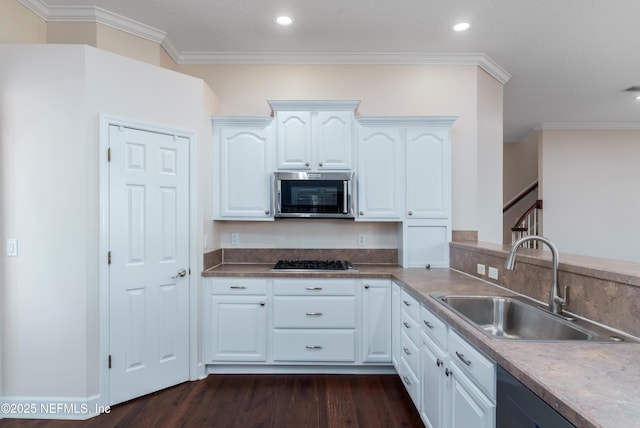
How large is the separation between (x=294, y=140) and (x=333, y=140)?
1.14 feet

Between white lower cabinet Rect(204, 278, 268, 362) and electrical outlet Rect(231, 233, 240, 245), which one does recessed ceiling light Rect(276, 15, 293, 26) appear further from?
white lower cabinet Rect(204, 278, 268, 362)

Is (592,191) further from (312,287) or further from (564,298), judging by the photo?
(312,287)

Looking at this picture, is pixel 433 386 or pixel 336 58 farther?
pixel 336 58

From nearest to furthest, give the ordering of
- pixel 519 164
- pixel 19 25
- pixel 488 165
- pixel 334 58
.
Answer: pixel 19 25
pixel 334 58
pixel 488 165
pixel 519 164

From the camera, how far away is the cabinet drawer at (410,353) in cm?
205

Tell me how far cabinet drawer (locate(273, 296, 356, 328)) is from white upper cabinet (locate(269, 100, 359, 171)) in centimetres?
114

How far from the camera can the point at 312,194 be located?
2.81 m

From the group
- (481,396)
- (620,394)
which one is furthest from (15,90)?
(620,394)

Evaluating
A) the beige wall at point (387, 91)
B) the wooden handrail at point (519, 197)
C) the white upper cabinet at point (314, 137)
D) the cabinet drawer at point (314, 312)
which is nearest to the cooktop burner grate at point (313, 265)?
the cabinet drawer at point (314, 312)

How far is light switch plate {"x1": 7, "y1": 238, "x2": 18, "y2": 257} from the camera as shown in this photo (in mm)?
2113

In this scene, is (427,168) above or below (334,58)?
below

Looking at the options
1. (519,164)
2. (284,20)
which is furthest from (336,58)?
(519,164)

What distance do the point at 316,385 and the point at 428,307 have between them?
1.24 metres

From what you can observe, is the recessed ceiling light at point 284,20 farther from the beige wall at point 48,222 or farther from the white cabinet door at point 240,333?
the white cabinet door at point 240,333
